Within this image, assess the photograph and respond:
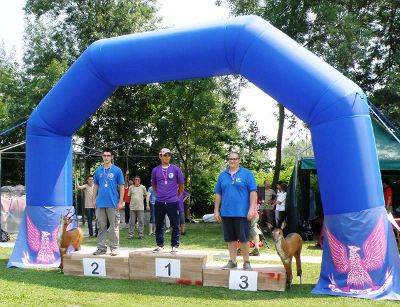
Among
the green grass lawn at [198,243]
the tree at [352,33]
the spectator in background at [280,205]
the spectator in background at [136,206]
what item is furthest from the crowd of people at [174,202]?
the tree at [352,33]

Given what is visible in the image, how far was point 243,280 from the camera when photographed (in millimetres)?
6984

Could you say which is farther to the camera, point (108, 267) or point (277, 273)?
point (108, 267)

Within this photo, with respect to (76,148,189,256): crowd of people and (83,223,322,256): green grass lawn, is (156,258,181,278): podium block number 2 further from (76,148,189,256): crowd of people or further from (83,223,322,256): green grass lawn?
(83,223,322,256): green grass lawn

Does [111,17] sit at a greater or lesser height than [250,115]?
greater

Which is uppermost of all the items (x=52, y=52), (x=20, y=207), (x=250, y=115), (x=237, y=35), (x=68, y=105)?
(x=52, y=52)

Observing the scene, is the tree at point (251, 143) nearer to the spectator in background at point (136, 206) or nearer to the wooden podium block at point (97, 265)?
the spectator in background at point (136, 206)

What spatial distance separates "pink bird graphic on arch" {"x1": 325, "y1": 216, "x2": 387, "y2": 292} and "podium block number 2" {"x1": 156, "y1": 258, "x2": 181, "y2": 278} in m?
2.17

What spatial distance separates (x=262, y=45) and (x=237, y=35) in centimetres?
40

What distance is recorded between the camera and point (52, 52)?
2416 cm

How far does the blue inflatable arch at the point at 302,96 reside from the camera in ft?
21.6

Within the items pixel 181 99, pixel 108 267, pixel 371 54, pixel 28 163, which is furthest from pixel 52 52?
pixel 108 267

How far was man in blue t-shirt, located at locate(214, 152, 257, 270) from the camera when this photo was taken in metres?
7.16

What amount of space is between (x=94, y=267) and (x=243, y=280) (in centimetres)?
233

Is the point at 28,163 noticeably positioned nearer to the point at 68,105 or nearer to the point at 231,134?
the point at 68,105
